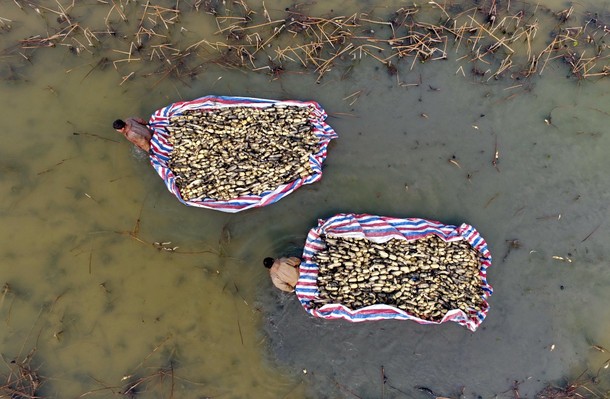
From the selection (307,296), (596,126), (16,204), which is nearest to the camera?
(307,296)

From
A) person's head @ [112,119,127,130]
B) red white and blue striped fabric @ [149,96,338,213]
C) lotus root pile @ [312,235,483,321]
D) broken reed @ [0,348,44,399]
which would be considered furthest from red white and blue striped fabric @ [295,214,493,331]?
broken reed @ [0,348,44,399]

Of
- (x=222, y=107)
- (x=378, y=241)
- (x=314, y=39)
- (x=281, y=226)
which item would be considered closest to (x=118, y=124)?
(x=222, y=107)

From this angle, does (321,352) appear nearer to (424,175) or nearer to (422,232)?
(422,232)

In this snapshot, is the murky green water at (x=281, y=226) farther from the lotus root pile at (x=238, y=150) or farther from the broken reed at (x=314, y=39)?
the lotus root pile at (x=238, y=150)

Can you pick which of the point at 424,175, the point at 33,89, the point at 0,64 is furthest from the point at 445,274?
the point at 0,64

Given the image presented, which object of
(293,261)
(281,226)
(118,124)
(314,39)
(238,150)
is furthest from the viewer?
(314,39)

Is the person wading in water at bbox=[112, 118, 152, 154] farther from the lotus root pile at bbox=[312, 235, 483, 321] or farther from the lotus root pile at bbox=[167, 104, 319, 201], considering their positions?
the lotus root pile at bbox=[312, 235, 483, 321]

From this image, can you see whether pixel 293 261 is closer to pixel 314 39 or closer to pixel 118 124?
pixel 118 124
